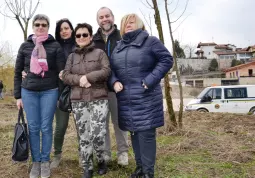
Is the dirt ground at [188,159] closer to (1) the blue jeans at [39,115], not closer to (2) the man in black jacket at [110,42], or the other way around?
(2) the man in black jacket at [110,42]

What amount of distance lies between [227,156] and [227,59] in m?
62.8

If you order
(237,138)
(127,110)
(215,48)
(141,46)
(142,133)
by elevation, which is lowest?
(237,138)

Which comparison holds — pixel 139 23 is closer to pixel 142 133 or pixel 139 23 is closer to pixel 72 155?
pixel 142 133

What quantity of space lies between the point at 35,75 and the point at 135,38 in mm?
1284

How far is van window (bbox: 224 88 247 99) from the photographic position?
41.3ft

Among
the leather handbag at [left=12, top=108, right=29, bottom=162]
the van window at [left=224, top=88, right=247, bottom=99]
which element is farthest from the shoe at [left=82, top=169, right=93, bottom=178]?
the van window at [left=224, top=88, right=247, bottom=99]

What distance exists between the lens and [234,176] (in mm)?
3127

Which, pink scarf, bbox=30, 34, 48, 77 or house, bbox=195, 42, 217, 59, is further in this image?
house, bbox=195, 42, 217, 59

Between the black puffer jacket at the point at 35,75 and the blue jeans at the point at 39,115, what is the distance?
0.08 m

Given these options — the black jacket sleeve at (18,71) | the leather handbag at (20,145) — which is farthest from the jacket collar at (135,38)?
the leather handbag at (20,145)

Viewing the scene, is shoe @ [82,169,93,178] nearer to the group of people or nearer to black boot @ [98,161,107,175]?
the group of people

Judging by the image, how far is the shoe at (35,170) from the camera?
3186 mm

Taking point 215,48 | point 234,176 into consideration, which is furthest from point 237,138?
point 215,48

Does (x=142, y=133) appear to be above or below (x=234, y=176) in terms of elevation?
above
